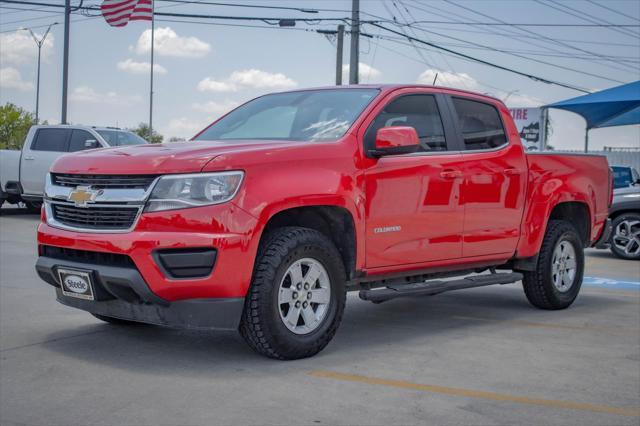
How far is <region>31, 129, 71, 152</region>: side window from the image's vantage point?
18719 mm

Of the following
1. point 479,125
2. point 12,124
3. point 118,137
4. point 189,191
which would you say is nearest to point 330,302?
→ point 189,191

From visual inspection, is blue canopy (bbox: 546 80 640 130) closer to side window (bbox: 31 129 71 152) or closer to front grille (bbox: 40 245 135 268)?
side window (bbox: 31 129 71 152)

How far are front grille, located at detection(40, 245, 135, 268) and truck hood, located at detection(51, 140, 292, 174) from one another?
1.73 feet

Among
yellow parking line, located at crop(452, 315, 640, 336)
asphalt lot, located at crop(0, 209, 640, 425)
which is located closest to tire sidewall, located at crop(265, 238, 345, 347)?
asphalt lot, located at crop(0, 209, 640, 425)

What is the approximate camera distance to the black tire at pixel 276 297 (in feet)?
17.3

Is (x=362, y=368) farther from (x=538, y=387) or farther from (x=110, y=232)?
(x=110, y=232)

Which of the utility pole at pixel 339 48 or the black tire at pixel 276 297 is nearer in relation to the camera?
the black tire at pixel 276 297

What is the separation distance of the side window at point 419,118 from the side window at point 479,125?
0.31 metres

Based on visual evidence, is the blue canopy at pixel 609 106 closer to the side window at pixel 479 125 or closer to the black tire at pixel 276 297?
the side window at pixel 479 125

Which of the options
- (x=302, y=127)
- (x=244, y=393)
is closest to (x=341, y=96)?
(x=302, y=127)

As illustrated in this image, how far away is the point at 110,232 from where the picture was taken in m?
5.23

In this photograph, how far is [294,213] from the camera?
18.9ft

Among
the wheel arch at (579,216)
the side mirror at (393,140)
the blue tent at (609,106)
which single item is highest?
the blue tent at (609,106)

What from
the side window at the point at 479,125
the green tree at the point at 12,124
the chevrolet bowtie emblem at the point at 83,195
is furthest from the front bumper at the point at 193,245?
the green tree at the point at 12,124
